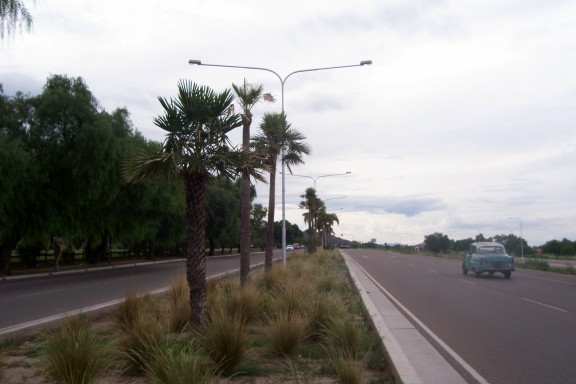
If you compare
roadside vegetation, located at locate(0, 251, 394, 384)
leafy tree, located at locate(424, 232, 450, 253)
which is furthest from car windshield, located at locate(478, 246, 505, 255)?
leafy tree, located at locate(424, 232, 450, 253)

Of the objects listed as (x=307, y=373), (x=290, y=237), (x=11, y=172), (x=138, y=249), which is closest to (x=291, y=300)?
(x=307, y=373)

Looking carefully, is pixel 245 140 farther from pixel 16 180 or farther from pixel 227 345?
pixel 16 180

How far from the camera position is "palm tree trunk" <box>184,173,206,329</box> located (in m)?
9.62

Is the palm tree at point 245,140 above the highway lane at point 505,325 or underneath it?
above

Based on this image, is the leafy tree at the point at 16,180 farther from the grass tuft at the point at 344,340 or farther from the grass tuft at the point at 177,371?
the grass tuft at the point at 177,371

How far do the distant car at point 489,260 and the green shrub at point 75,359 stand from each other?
81.3 feet

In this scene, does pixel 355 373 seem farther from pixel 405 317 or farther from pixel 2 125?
pixel 2 125

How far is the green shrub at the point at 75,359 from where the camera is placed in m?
6.18

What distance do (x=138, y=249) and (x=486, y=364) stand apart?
199 ft

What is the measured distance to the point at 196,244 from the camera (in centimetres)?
984

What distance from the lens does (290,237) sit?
466 feet

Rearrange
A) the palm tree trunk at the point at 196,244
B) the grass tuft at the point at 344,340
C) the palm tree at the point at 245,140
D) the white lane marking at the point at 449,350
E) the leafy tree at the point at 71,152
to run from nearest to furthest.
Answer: the white lane marking at the point at 449,350, the grass tuft at the point at 344,340, the palm tree trunk at the point at 196,244, the palm tree at the point at 245,140, the leafy tree at the point at 71,152

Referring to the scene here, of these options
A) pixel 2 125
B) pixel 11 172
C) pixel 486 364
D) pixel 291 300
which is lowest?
pixel 486 364

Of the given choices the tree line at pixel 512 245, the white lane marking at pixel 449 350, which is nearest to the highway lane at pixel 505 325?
the white lane marking at pixel 449 350
